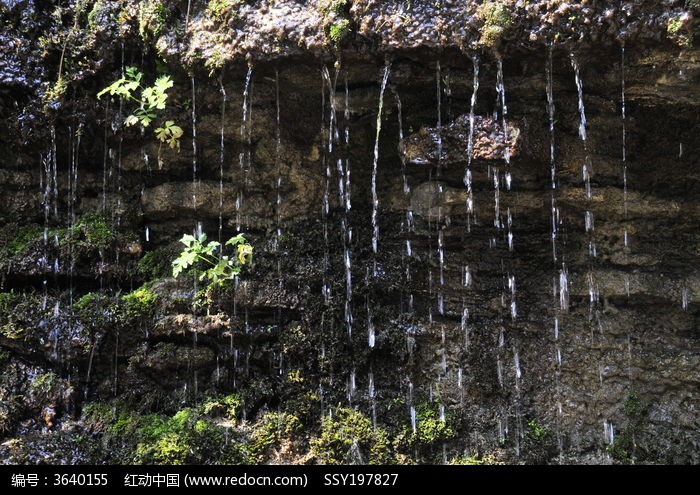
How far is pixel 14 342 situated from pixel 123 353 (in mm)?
920

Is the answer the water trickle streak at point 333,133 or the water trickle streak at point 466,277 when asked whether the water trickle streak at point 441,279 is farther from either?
the water trickle streak at point 333,133

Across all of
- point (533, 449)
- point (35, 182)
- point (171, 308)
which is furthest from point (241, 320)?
point (533, 449)

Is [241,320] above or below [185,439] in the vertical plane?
above

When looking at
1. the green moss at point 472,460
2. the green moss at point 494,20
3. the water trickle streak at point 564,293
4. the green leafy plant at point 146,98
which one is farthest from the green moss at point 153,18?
the green moss at point 472,460

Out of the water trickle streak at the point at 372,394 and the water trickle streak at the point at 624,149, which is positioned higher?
the water trickle streak at the point at 624,149

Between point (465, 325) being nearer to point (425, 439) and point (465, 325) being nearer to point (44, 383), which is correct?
point (425, 439)

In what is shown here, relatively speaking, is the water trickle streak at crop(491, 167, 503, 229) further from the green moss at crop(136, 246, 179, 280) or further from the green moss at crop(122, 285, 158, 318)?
the green moss at crop(122, 285, 158, 318)

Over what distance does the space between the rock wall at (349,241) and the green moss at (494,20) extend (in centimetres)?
31

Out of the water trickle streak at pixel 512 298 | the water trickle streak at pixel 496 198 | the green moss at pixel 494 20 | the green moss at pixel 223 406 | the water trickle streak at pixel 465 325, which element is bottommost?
the green moss at pixel 223 406

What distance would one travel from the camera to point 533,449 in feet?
16.5

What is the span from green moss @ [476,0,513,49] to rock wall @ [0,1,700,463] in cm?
31

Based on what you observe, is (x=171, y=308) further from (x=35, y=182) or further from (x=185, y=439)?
(x=35, y=182)

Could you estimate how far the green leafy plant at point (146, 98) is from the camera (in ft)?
16.1
